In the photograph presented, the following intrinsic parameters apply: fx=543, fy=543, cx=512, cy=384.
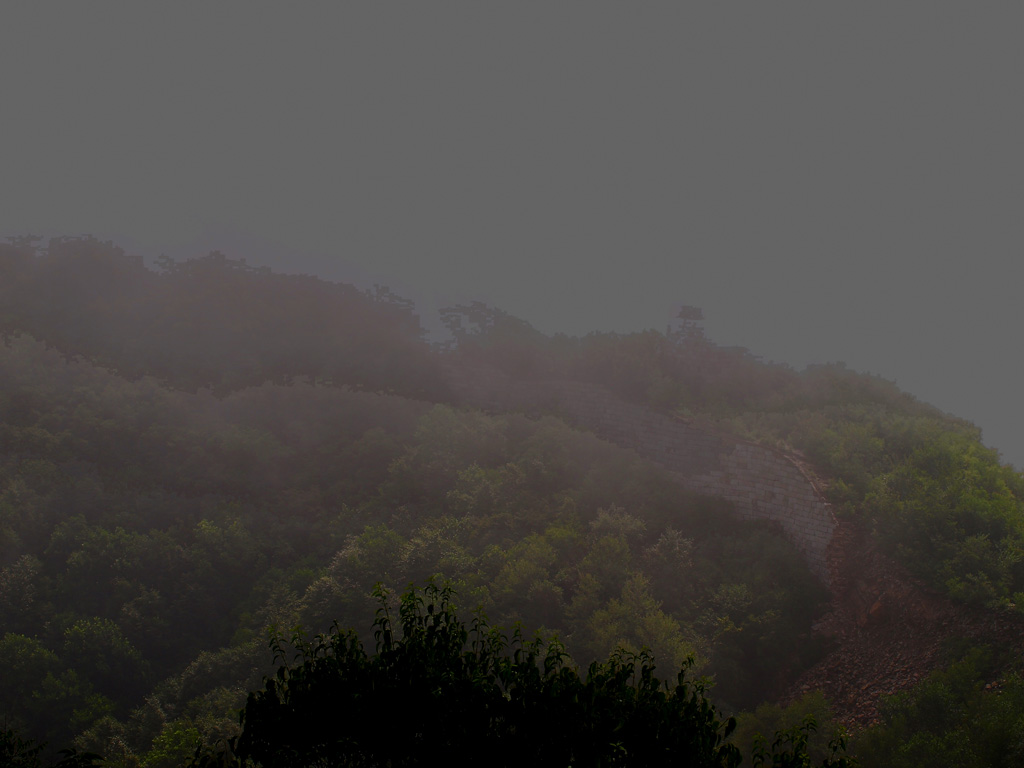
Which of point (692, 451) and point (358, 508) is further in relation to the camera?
point (692, 451)

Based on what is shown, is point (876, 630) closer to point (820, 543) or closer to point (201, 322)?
point (820, 543)

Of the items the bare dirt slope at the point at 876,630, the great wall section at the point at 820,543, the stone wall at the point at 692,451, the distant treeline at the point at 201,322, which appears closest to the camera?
the bare dirt slope at the point at 876,630

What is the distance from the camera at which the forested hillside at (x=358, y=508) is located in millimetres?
10711

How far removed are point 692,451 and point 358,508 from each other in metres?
11.6

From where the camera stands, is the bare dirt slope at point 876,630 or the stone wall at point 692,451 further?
the stone wall at point 692,451

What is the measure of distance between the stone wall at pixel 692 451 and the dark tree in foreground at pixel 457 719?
11719 millimetres

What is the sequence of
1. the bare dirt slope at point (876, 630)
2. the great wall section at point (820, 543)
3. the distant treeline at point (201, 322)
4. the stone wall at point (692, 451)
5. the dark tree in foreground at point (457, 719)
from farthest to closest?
the distant treeline at point (201, 322)
the stone wall at point (692, 451)
the great wall section at point (820, 543)
the bare dirt slope at point (876, 630)
the dark tree in foreground at point (457, 719)

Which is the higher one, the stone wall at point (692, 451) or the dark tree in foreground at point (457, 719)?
the stone wall at point (692, 451)

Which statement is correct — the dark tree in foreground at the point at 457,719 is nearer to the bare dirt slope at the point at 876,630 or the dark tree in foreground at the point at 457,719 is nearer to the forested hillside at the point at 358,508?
the forested hillside at the point at 358,508

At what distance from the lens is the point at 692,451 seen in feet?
63.8

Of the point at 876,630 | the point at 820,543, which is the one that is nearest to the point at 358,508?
the point at 820,543

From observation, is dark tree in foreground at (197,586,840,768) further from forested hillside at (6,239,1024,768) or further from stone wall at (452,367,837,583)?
stone wall at (452,367,837,583)

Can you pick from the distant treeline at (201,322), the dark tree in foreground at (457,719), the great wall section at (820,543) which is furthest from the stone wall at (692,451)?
the dark tree in foreground at (457,719)

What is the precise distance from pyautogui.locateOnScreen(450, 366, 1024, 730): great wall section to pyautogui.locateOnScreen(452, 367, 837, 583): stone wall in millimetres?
32
